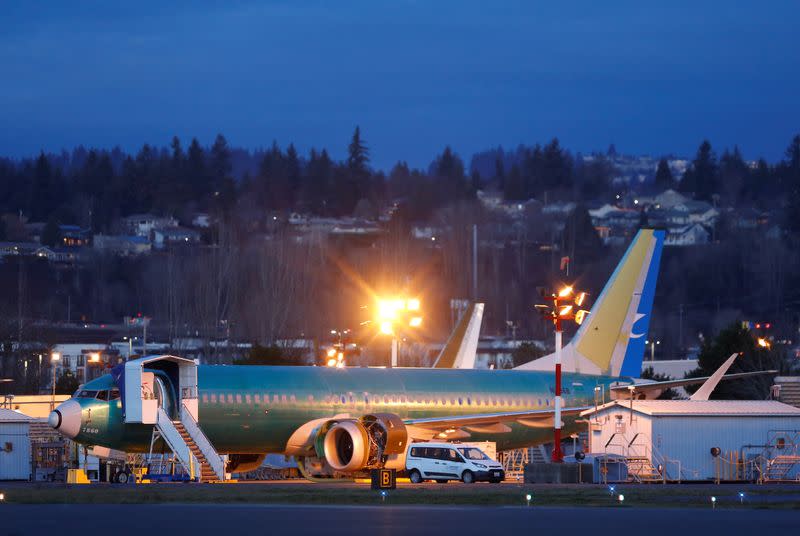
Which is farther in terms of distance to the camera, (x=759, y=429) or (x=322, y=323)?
(x=322, y=323)

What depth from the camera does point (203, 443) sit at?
52281 mm

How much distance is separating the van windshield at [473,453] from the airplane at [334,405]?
268 centimetres

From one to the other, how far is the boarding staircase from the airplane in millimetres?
48

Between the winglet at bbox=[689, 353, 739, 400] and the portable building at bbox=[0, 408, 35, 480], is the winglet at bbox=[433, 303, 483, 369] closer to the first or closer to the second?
the winglet at bbox=[689, 353, 739, 400]

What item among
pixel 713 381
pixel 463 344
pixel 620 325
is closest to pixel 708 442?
pixel 713 381

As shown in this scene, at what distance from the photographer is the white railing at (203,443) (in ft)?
171

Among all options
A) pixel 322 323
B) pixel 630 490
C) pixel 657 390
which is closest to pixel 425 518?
pixel 630 490

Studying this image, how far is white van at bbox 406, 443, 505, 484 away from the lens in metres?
51.4

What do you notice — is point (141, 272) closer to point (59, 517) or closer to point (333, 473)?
point (333, 473)

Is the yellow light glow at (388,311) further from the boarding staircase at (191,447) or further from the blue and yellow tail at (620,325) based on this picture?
the boarding staircase at (191,447)

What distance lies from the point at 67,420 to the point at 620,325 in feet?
81.2

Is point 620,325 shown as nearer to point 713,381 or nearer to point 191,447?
point 713,381

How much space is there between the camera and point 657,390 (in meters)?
60.8

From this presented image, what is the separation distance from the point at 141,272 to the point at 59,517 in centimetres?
16012
